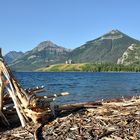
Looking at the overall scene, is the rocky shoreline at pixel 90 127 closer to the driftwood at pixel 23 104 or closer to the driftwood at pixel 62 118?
the driftwood at pixel 62 118

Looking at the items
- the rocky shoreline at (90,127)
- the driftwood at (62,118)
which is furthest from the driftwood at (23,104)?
the rocky shoreline at (90,127)

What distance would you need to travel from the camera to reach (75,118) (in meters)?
14.4

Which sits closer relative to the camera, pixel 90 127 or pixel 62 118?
pixel 90 127

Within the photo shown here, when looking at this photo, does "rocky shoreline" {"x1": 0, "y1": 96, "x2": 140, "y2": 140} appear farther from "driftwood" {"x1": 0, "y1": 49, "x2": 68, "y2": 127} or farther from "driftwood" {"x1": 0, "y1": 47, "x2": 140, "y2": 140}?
"driftwood" {"x1": 0, "y1": 49, "x2": 68, "y2": 127}

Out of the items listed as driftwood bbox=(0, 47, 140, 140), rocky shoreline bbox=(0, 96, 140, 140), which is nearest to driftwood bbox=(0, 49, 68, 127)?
driftwood bbox=(0, 47, 140, 140)

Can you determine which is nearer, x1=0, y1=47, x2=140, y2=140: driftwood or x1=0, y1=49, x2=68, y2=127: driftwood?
x1=0, y1=47, x2=140, y2=140: driftwood

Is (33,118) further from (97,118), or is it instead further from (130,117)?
(130,117)

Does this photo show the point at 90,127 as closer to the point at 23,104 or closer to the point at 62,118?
the point at 62,118

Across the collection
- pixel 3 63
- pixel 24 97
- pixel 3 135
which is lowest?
pixel 3 135

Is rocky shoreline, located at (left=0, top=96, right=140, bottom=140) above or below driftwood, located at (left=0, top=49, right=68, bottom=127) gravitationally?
below

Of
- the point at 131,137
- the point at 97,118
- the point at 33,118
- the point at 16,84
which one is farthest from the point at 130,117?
the point at 16,84

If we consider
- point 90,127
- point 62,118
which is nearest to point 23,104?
point 62,118

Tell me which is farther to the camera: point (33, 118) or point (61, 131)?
point (33, 118)

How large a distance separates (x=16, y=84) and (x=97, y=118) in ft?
11.2
